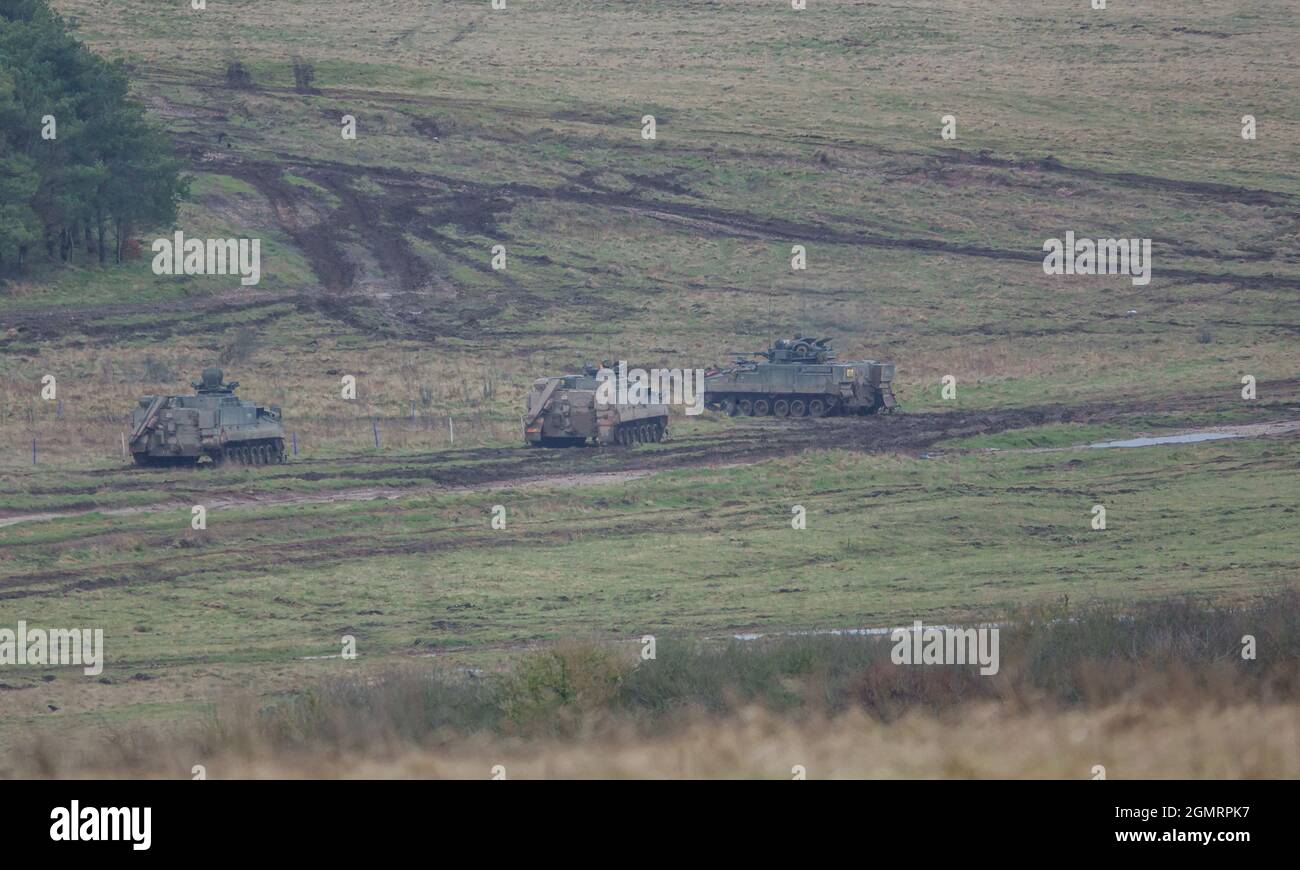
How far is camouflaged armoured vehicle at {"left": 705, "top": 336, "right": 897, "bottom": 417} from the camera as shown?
4906 cm

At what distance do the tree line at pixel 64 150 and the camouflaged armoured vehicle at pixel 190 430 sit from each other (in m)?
21.3

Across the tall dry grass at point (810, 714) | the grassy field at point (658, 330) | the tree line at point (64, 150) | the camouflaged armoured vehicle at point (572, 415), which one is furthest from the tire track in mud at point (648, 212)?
the tall dry grass at point (810, 714)

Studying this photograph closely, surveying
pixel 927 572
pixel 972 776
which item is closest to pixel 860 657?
pixel 972 776

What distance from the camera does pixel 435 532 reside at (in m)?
32.2

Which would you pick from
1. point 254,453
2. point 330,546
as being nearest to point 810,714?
point 330,546

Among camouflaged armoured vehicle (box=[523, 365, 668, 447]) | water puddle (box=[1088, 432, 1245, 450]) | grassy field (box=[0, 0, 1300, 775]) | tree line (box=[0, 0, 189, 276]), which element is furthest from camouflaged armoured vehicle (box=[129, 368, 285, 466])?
tree line (box=[0, 0, 189, 276])

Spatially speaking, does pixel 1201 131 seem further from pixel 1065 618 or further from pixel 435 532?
pixel 1065 618

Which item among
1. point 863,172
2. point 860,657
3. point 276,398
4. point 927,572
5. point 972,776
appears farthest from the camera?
point 863,172

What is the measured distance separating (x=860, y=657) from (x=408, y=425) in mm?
31229

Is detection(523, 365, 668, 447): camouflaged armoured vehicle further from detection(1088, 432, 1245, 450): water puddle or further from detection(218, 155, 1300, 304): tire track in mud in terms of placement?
detection(218, 155, 1300, 304): tire track in mud

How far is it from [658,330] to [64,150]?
22607 millimetres

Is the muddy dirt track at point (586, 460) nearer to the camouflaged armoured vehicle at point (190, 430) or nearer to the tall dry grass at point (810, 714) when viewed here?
the camouflaged armoured vehicle at point (190, 430)

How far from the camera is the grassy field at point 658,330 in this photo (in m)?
25.6

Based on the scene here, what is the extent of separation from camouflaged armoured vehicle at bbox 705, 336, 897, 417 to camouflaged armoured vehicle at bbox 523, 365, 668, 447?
7.76 m
